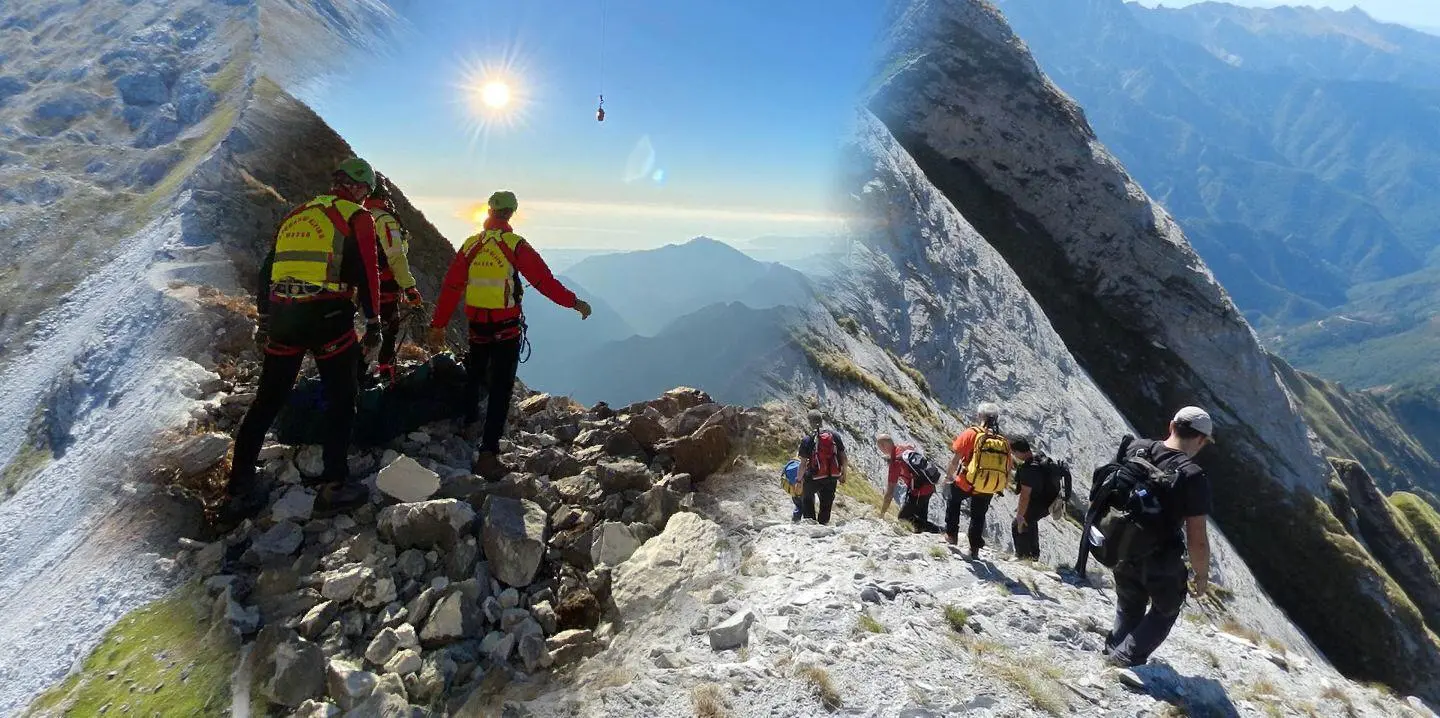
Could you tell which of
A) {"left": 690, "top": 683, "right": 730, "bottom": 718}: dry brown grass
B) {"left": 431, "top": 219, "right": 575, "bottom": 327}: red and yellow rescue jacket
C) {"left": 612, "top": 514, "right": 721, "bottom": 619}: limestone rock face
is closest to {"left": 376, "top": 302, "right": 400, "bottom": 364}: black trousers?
{"left": 431, "top": 219, "right": 575, "bottom": 327}: red and yellow rescue jacket

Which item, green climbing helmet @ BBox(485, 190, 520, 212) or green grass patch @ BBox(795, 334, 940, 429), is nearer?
green climbing helmet @ BBox(485, 190, 520, 212)

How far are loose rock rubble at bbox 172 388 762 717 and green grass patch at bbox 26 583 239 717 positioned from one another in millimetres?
227

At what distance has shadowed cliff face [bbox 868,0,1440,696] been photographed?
37219mm

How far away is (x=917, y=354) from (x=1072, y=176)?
28.2 meters

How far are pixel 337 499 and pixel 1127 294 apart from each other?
49940 mm

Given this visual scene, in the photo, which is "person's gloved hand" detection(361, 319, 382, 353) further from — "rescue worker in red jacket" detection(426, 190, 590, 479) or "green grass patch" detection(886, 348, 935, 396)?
"green grass patch" detection(886, 348, 935, 396)

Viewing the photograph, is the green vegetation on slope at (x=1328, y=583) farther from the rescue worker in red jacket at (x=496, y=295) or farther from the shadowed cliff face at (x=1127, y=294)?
the rescue worker in red jacket at (x=496, y=295)

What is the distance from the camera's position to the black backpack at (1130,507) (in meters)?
6.32

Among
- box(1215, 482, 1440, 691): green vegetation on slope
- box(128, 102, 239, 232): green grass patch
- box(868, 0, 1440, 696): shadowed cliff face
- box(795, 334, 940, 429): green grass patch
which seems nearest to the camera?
box(128, 102, 239, 232): green grass patch

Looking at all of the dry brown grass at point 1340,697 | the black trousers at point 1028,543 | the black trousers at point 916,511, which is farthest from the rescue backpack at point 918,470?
the dry brown grass at point 1340,697

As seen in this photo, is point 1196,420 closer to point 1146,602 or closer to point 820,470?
point 1146,602

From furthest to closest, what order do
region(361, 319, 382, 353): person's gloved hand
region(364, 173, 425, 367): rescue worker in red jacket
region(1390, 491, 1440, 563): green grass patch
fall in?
region(1390, 491, 1440, 563): green grass patch → region(364, 173, 425, 367): rescue worker in red jacket → region(361, 319, 382, 353): person's gloved hand

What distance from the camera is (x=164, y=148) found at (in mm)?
25484

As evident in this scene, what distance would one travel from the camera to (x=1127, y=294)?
1785 inches
